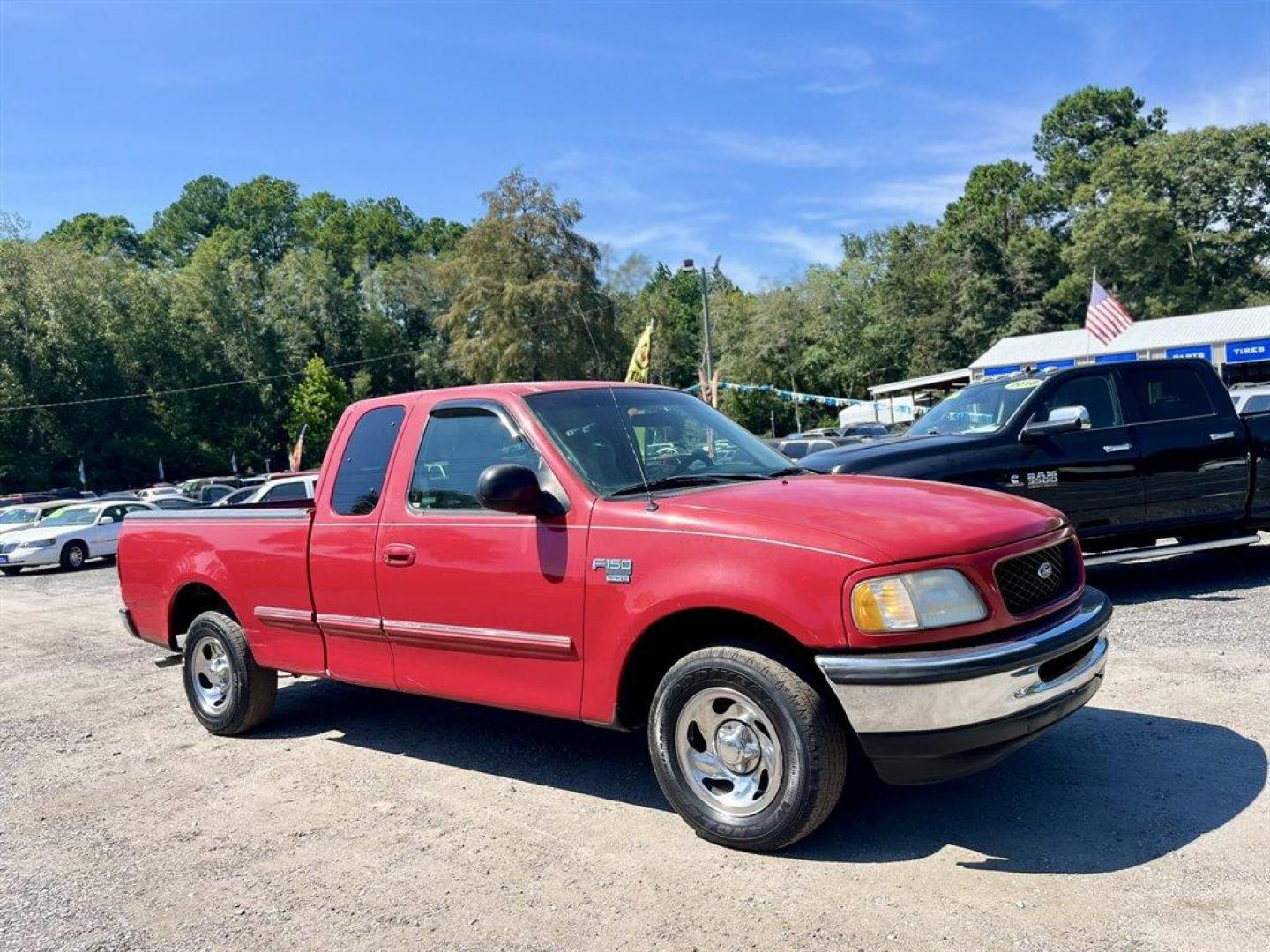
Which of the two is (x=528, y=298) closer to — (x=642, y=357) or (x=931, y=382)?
(x=931, y=382)

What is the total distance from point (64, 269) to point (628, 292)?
38.8 m

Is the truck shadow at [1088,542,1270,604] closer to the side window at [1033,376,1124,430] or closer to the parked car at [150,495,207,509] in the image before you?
the side window at [1033,376,1124,430]

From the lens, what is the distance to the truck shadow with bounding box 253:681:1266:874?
3822 mm

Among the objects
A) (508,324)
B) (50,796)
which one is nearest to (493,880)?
(50,796)

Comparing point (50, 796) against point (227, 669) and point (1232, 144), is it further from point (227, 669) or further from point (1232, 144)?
point (1232, 144)

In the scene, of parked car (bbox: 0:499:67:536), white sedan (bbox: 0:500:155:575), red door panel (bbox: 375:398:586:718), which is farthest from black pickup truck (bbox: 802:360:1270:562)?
parked car (bbox: 0:499:67:536)

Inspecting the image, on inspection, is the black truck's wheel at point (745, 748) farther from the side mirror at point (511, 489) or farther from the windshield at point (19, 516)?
the windshield at point (19, 516)

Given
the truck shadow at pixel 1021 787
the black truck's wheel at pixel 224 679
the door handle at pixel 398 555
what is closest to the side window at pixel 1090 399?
the truck shadow at pixel 1021 787

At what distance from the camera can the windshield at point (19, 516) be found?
25.5 meters

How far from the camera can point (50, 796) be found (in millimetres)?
5305

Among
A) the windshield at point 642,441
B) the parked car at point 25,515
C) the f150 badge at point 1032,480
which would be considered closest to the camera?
the windshield at point 642,441

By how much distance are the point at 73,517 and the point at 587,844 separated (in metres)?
23.1

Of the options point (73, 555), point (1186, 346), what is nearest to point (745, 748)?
point (73, 555)

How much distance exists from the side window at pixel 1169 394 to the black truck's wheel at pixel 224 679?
285 inches
